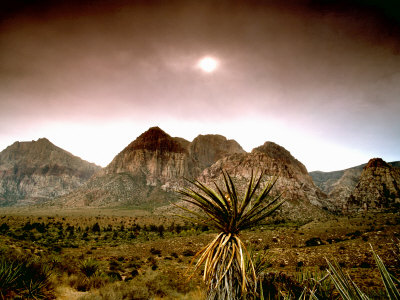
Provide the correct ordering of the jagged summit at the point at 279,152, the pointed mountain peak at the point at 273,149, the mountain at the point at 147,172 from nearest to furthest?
the mountain at the point at 147,172
the jagged summit at the point at 279,152
the pointed mountain peak at the point at 273,149

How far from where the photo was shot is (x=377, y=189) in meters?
68.5

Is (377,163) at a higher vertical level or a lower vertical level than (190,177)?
higher

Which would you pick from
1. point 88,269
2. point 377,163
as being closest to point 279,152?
point 377,163

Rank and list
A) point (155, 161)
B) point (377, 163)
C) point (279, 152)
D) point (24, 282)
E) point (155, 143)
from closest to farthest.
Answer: point (24, 282)
point (377, 163)
point (279, 152)
point (155, 161)
point (155, 143)

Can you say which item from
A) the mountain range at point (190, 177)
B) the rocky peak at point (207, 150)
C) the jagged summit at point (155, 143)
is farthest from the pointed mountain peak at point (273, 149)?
the jagged summit at point (155, 143)

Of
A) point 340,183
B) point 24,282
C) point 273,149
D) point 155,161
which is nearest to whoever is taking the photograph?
point 24,282

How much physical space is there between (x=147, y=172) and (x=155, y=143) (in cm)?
3222

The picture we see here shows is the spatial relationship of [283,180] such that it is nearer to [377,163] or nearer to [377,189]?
[377,189]

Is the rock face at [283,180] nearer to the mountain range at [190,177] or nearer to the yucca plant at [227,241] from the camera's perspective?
the mountain range at [190,177]

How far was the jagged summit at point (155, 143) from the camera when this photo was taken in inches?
6206

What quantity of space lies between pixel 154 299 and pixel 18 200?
225 m

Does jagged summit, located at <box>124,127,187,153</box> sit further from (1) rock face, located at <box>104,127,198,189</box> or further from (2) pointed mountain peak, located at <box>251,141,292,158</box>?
(2) pointed mountain peak, located at <box>251,141,292,158</box>

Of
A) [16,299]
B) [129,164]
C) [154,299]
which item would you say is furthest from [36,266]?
[129,164]

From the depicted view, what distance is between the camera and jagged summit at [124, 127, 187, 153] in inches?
6206
